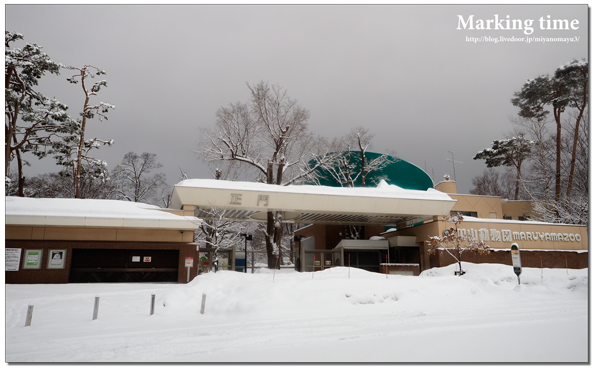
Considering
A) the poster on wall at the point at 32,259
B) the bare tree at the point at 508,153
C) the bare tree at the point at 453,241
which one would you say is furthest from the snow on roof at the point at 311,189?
Result: the bare tree at the point at 508,153

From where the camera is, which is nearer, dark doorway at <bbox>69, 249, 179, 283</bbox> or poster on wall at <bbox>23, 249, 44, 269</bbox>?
poster on wall at <bbox>23, 249, 44, 269</bbox>

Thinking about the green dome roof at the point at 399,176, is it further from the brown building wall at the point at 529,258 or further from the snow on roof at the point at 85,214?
the snow on roof at the point at 85,214

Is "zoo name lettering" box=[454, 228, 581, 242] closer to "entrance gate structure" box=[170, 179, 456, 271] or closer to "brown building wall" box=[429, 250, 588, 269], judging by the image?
"brown building wall" box=[429, 250, 588, 269]

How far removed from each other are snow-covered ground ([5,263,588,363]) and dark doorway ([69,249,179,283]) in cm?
479

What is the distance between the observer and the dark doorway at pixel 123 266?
20.4m

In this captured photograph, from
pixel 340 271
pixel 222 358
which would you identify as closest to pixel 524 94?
pixel 340 271

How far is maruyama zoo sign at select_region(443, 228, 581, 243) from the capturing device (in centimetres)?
2731

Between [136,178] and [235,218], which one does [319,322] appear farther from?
[136,178]

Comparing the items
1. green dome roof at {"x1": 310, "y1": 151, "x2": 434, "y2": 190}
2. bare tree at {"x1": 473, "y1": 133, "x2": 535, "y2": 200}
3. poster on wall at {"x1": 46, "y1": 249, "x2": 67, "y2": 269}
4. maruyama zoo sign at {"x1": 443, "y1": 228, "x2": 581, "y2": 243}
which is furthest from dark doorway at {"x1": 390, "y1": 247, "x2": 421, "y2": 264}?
poster on wall at {"x1": 46, "y1": 249, "x2": 67, "y2": 269}

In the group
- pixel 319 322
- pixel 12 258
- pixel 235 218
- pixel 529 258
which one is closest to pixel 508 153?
→ pixel 529 258

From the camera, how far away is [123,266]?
68.5ft

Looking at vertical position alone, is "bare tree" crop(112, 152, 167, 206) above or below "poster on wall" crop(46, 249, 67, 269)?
above

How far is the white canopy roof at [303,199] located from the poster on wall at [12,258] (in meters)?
8.23

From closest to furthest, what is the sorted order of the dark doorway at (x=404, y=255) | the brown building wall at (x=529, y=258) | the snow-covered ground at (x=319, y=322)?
the snow-covered ground at (x=319, y=322) → the brown building wall at (x=529, y=258) → the dark doorway at (x=404, y=255)
